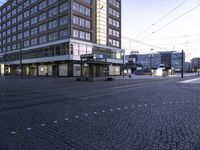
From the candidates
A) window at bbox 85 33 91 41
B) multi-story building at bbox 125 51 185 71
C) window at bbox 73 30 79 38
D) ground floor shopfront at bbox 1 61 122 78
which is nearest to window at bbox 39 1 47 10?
window at bbox 73 30 79 38

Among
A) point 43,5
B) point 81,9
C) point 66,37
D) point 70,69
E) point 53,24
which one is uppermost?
point 43,5

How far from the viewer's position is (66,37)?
1913 inches

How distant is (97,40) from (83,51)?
814 centimetres

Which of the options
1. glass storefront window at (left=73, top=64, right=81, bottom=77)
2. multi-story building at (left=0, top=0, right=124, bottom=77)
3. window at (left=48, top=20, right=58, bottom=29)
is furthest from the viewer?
window at (left=48, top=20, right=58, bottom=29)

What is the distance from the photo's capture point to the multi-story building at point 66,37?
47.9m

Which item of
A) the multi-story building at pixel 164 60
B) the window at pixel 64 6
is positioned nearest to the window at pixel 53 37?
the window at pixel 64 6

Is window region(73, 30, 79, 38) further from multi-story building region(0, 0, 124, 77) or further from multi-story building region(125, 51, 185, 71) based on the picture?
multi-story building region(125, 51, 185, 71)

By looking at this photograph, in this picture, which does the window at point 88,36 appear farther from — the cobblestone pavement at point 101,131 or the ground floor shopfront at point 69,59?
the cobblestone pavement at point 101,131

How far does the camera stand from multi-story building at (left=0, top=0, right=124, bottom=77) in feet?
157

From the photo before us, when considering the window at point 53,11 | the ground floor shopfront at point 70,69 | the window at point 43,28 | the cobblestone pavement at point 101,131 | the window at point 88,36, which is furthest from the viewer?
the window at point 43,28

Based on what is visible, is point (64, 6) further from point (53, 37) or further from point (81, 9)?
point (53, 37)

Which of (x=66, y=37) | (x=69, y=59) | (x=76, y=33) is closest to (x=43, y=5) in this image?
(x=66, y=37)

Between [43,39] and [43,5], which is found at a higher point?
[43,5]

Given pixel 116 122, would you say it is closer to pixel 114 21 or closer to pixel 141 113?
pixel 141 113
